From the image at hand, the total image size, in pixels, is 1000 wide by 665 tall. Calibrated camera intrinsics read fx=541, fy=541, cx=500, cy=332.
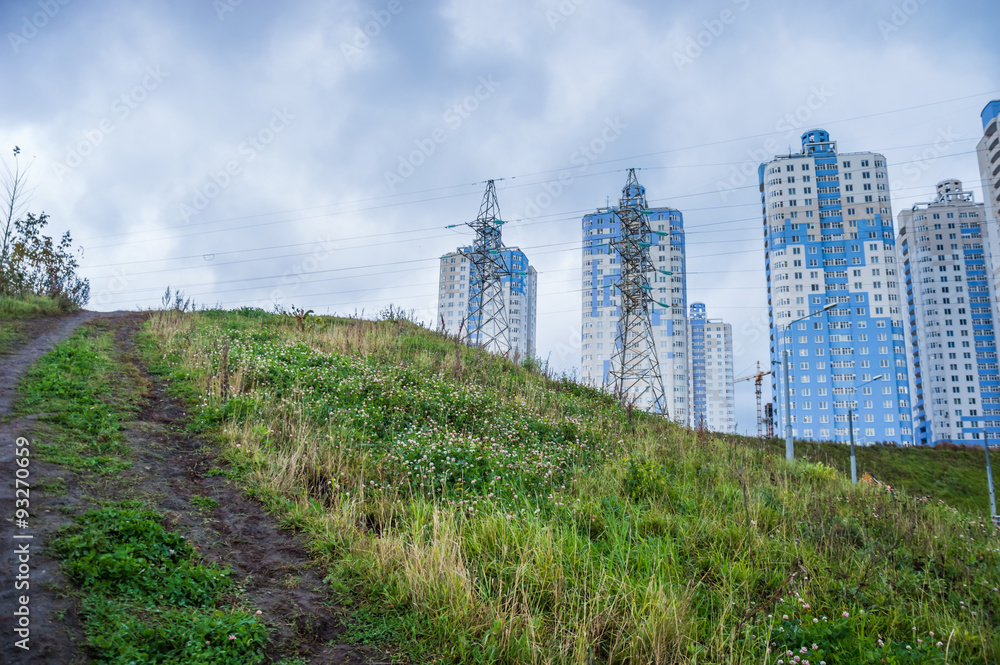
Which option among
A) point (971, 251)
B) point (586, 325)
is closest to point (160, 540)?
point (586, 325)

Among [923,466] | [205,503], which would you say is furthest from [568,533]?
[923,466]

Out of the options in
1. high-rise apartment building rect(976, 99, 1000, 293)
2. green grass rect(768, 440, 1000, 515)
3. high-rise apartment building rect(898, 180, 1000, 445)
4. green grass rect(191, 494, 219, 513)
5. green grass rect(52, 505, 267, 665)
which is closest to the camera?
green grass rect(52, 505, 267, 665)

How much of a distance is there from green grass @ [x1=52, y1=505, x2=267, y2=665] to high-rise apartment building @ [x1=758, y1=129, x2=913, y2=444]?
80.1 m

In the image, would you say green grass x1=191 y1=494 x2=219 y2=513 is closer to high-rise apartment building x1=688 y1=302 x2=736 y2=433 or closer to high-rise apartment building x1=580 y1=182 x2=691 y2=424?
high-rise apartment building x1=580 y1=182 x2=691 y2=424

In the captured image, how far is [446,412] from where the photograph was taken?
8977 mm

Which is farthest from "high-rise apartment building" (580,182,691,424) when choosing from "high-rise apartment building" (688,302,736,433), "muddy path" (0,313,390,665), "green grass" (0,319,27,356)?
"muddy path" (0,313,390,665)

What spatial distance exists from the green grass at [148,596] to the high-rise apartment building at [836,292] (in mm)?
80097

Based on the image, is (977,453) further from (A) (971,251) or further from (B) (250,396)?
(A) (971,251)

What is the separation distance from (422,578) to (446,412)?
5065 mm

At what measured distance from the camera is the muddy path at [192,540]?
299 cm

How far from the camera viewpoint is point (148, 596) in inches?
133

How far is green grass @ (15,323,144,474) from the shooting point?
17.1 ft

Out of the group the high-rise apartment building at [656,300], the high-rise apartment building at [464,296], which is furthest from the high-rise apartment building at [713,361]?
the high-rise apartment building at [464,296]

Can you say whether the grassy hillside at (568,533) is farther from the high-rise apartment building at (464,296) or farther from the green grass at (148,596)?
the high-rise apartment building at (464,296)
